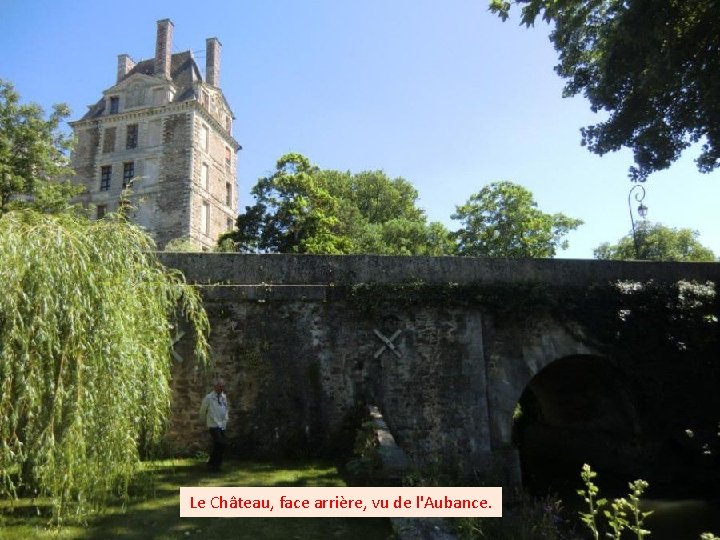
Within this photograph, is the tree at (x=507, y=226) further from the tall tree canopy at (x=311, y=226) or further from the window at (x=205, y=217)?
the window at (x=205, y=217)

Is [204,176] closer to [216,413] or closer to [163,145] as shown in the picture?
[163,145]

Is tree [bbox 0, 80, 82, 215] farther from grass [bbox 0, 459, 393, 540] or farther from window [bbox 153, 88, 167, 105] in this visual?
window [bbox 153, 88, 167, 105]

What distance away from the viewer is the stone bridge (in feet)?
33.1

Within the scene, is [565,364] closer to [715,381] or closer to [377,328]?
[715,381]

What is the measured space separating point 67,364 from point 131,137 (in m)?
35.3

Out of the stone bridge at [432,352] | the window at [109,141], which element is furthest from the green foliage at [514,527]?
the window at [109,141]

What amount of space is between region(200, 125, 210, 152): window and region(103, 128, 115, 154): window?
6.08 metres

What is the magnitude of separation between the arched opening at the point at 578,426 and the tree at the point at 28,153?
1549 cm

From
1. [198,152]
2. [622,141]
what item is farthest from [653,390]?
[198,152]

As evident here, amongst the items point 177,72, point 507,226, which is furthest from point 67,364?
point 177,72

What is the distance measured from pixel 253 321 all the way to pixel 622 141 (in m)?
7.89

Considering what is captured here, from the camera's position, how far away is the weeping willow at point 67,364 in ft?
14.1

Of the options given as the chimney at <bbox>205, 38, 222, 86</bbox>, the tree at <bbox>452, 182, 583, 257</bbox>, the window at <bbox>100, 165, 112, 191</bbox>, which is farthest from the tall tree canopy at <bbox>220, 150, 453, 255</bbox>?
the window at <bbox>100, 165, 112, 191</bbox>

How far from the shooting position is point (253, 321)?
1038 cm
